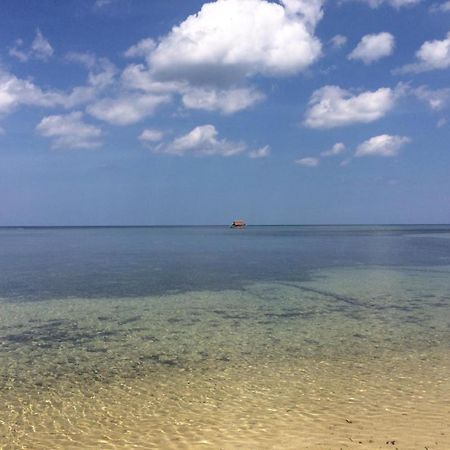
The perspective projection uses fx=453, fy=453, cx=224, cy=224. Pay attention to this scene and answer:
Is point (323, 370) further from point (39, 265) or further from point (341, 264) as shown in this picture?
point (39, 265)

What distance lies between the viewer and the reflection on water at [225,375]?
33.2 ft

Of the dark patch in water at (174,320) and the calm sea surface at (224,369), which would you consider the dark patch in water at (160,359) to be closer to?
the calm sea surface at (224,369)

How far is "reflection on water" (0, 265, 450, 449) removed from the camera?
1012 centimetres

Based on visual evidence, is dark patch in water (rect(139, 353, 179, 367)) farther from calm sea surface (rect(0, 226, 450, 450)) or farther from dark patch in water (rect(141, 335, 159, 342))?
dark patch in water (rect(141, 335, 159, 342))

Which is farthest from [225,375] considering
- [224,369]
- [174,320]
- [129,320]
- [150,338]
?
[129,320]

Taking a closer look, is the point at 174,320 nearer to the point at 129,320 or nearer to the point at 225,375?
the point at 129,320

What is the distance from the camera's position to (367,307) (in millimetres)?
25984

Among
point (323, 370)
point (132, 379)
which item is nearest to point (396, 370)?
point (323, 370)

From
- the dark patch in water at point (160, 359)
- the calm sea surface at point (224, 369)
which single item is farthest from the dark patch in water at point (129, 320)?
the dark patch in water at point (160, 359)

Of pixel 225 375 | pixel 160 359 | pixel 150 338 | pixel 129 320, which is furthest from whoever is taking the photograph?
pixel 129 320

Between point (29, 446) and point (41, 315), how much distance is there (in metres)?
15.3

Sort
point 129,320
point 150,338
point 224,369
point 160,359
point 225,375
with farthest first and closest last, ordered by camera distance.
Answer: point 129,320, point 150,338, point 160,359, point 224,369, point 225,375

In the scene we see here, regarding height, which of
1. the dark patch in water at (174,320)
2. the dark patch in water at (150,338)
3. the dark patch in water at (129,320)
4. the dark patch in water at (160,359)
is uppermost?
the dark patch in water at (160,359)

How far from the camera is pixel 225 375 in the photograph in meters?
14.2
